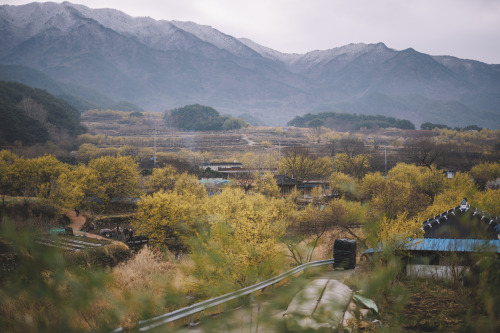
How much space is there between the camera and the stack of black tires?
49.1 feet

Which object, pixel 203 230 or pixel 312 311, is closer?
pixel 312 311

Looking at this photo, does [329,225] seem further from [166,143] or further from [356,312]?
[166,143]

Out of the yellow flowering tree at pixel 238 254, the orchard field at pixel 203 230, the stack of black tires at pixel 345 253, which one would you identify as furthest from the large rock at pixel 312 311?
the stack of black tires at pixel 345 253

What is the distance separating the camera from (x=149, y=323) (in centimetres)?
230

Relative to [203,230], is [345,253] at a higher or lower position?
lower

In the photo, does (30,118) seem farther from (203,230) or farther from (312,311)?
(312,311)

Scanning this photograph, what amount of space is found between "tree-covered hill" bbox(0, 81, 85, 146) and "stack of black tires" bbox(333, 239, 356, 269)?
372 feet

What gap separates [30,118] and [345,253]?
130 meters

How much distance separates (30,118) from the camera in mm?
121125

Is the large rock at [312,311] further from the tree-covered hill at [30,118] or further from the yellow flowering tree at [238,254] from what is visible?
the tree-covered hill at [30,118]

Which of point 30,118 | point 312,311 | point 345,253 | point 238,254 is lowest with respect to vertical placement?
point 345,253

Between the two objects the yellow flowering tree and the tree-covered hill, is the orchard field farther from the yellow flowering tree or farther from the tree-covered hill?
the tree-covered hill

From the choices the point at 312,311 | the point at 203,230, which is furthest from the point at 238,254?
the point at 312,311

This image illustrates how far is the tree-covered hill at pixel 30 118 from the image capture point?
368 ft
